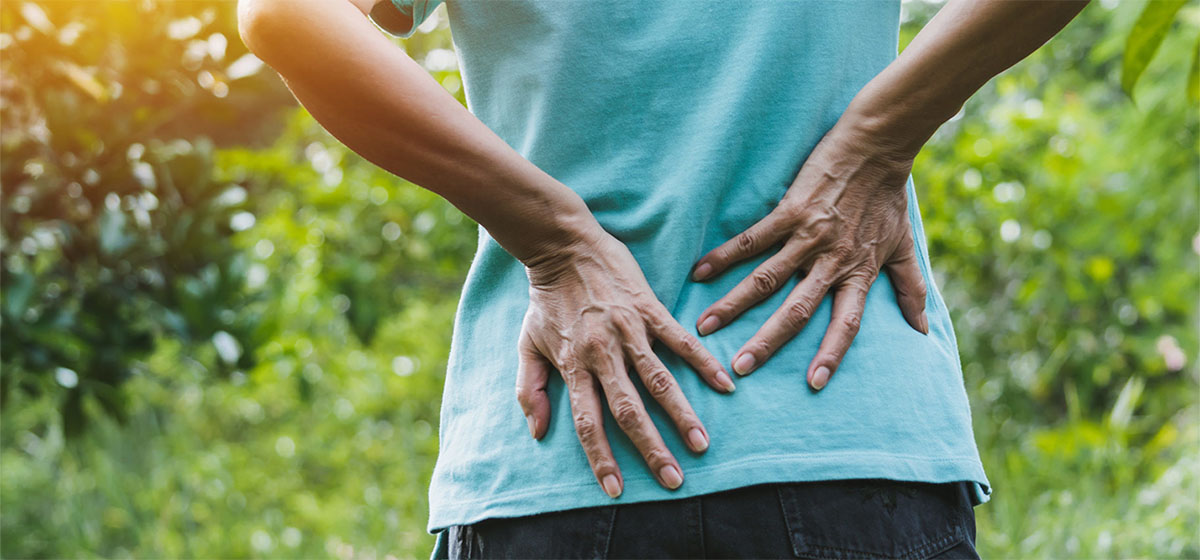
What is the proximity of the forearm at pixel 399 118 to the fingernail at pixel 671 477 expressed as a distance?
0.72ft

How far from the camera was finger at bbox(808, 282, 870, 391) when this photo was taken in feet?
2.58

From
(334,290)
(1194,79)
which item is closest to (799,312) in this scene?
(1194,79)

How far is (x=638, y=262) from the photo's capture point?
2.82 feet

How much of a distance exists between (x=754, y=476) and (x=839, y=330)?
15cm

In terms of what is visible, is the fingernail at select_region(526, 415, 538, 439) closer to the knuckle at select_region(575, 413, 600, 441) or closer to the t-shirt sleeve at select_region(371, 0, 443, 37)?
the knuckle at select_region(575, 413, 600, 441)

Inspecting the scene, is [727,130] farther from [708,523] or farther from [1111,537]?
[1111,537]

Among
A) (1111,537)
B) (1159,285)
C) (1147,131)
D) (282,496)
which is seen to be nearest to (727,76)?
(1111,537)

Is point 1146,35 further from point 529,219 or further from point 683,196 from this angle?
point 529,219

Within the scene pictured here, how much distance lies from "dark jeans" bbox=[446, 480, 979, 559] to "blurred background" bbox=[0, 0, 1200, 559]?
75cm

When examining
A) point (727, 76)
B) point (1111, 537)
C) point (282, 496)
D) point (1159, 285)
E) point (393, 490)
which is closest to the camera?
point (727, 76)

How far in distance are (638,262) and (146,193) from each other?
82.3 inches

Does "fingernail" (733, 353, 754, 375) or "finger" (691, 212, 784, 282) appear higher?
"finger" (691, 212, 784, 282)

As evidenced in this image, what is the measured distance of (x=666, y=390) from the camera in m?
0.80

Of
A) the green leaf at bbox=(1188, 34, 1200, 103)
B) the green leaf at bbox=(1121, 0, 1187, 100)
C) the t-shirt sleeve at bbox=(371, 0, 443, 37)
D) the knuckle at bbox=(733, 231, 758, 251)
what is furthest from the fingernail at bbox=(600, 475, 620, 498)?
the green leaf at bbox=(1188, 34, 1200, 103)
